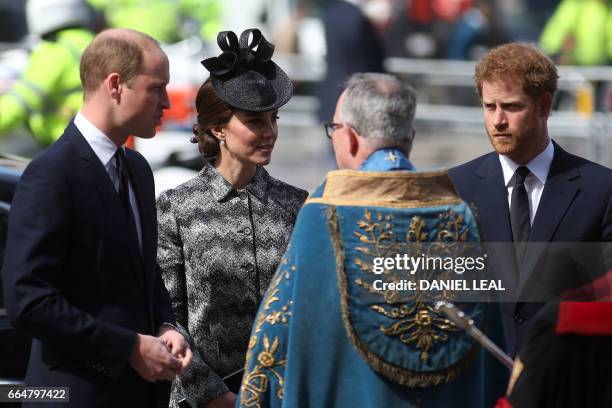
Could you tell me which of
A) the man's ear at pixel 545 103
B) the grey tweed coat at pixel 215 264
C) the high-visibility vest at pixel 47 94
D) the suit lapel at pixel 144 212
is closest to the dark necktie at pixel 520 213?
the man's ear at pixel 545 103

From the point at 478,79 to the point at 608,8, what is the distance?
13103mm

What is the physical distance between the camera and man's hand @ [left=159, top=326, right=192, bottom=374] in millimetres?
4078

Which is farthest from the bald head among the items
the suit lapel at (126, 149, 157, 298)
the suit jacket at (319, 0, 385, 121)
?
the suit jacket at (319, 0, 385, 121)

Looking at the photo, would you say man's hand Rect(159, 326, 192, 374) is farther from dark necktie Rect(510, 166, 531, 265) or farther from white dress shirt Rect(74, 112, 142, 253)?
dark necktie Rect(510, 166, 531, 265)

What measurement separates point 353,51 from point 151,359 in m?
8.71

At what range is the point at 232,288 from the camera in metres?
4.44

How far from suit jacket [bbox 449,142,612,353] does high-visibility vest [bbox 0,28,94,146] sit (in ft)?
13.7

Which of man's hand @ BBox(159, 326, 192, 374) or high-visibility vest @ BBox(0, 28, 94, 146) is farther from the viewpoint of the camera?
high-visibility vest @ BBox(0, 28, 94, 146)

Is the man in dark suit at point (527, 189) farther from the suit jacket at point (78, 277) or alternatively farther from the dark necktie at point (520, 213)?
the suit jacket at point (78, 277)

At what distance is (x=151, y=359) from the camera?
3.94 meters

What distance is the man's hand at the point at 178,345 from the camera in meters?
4.08

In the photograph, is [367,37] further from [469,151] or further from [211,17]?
[211,17]

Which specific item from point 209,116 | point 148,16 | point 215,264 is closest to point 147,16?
point 148,16

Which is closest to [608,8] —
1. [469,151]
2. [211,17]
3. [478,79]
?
[469,151]
